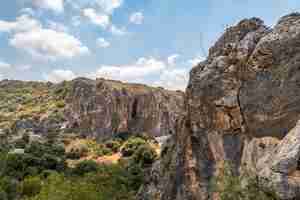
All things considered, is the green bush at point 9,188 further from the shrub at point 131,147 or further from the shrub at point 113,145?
the shrub at point 113,145

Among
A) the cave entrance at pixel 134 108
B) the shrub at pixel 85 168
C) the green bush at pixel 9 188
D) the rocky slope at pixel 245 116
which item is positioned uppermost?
the cave entrance at pixel 134 108

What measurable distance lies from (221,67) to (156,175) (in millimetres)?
10007

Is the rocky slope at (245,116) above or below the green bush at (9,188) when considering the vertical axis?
above

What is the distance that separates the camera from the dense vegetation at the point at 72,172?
61.3 feet

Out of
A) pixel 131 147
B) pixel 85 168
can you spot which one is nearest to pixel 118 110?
pixel 131 147

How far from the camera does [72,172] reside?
40188 mm

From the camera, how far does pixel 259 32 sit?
53.3 ft

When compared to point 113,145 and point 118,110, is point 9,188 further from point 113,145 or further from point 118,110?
point 118,110

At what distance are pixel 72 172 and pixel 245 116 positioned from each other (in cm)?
3050

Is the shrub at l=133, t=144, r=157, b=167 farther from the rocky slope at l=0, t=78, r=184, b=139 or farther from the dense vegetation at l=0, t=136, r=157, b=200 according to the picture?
the rocky slope at l=0, t=78, r=184, b=139

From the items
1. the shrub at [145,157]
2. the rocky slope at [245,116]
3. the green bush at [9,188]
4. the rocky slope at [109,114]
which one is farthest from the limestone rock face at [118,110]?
the rocky slope at [245,116]

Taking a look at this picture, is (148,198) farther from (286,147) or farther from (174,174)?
(286,147)

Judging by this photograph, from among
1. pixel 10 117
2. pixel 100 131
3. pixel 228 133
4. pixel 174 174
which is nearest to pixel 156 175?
pixel 174 174

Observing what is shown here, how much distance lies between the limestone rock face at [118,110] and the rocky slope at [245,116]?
48.0 metres
